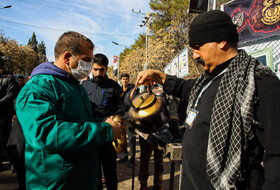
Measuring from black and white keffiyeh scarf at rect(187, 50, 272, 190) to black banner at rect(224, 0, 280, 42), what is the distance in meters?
1.95

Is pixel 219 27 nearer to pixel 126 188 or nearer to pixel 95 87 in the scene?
pixel 95 87

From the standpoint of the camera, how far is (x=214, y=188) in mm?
1125

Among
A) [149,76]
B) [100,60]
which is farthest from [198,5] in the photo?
[149,76]

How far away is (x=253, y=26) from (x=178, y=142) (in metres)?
2.48

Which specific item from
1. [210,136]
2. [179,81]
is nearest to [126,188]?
[179,81]

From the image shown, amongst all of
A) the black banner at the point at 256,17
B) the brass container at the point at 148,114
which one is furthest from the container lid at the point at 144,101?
the black banner at the point at 256,17

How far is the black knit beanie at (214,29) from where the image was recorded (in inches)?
46.5

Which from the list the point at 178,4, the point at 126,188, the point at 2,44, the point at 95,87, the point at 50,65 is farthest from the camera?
the point at 2,44

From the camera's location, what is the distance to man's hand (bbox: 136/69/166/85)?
1.83 metres

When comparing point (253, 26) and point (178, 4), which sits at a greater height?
point (178, 4)

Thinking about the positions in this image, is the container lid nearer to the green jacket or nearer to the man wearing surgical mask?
the green jacket

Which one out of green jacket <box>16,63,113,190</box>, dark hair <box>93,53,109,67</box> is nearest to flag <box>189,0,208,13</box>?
dark hair <box>93,53,109,67</box>

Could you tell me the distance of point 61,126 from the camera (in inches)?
42.4

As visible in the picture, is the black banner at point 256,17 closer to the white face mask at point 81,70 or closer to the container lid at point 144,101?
the container lid at point 144,101
